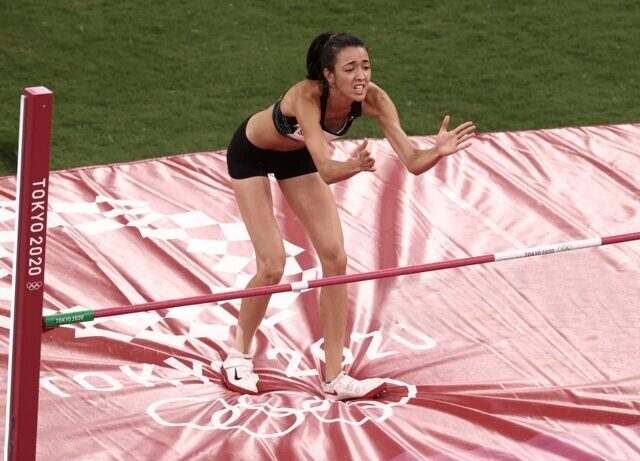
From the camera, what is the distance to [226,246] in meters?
4.71

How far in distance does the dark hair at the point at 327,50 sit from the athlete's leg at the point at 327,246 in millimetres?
397

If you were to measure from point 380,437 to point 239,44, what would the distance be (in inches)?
179

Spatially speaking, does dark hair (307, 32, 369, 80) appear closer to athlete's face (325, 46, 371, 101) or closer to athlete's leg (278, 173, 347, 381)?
athlete's face (325, 46, 371, 101)

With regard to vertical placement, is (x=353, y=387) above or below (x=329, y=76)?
below

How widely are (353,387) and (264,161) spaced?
0.79m

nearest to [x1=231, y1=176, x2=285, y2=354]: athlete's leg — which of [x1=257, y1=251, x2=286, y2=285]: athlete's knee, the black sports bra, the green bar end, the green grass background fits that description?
[x1=257, y1=251, x2=286, y2=285]: athlete's knee

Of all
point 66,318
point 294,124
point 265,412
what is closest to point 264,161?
point 294,124

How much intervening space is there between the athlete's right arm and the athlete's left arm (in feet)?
0.65

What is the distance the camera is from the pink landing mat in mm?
3543

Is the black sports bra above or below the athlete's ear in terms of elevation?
below

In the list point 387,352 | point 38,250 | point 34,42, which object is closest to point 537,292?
point 387,352

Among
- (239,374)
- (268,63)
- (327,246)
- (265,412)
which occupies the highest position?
(268,63)

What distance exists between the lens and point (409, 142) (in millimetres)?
3600

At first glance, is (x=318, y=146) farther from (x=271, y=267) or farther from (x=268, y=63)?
(x=268, y=63)
